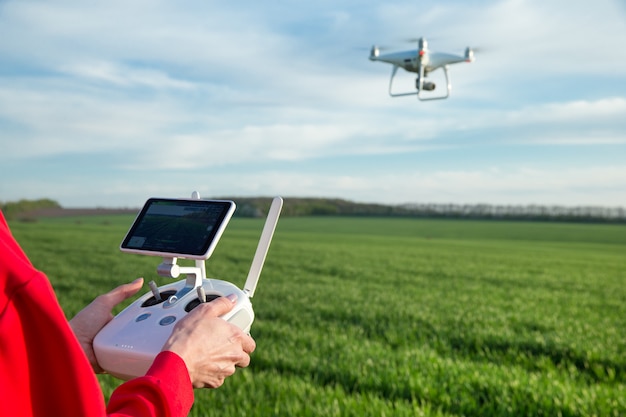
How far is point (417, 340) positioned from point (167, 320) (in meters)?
7.98

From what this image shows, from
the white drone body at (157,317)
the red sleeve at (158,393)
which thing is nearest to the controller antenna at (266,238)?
the white drone body at (157,317)

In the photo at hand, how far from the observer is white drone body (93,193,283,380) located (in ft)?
6.51

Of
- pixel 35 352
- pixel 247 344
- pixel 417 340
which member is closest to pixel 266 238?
pixel 247 344

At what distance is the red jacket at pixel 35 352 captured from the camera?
117 cm

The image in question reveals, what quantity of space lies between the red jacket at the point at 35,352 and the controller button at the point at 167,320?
0.68m

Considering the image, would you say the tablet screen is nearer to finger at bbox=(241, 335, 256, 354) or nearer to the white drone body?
the white drone body

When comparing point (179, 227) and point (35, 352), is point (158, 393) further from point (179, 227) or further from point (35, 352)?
point (179, 227)

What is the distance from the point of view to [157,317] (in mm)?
2049

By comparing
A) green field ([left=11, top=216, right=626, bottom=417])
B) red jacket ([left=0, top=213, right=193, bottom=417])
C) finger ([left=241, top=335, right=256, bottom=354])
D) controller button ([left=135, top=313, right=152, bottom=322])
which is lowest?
green field ([left=11, top=216, right=626, bottom=417])

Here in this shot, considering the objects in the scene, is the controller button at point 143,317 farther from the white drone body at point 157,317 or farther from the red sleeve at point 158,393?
the red sleeve at point 158,393

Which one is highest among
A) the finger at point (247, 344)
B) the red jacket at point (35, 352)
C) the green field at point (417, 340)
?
the red jacket at point (35, 352)

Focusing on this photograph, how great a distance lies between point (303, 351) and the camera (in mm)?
8219

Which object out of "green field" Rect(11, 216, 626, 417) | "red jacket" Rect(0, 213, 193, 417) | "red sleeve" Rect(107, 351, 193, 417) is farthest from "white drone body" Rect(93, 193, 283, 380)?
"green field" Rect(11, 216, 626, 417)

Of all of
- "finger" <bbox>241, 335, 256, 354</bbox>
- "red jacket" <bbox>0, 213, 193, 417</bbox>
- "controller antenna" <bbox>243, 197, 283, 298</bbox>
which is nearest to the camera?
"red jacket" <bbox>0, 213, 193, 417</bbox>
